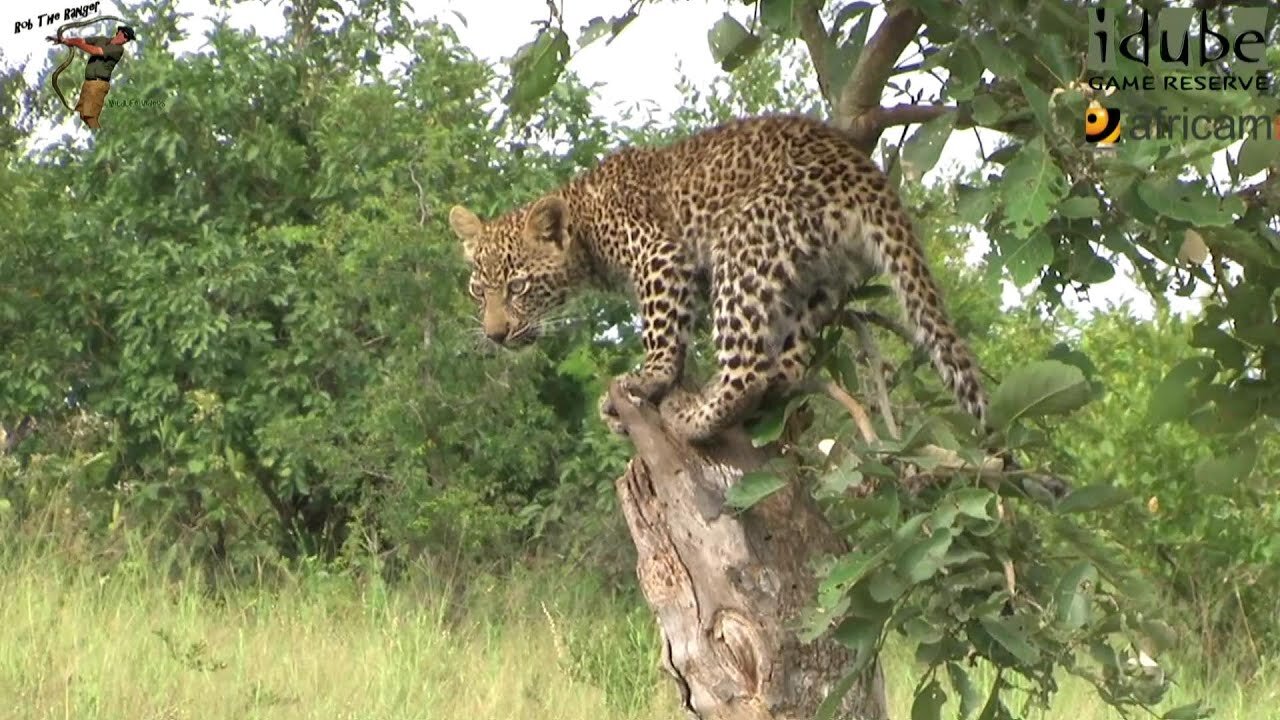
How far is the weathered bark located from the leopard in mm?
127

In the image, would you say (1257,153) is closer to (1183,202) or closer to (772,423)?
(1183,202)

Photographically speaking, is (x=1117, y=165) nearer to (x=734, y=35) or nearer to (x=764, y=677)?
(x=734, y=35)

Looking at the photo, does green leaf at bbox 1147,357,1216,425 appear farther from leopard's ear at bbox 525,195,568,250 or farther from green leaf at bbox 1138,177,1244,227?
leopard's ear at bbox 525,195,568,250

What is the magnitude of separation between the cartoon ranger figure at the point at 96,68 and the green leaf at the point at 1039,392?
853 centimetres

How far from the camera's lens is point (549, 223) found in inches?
253

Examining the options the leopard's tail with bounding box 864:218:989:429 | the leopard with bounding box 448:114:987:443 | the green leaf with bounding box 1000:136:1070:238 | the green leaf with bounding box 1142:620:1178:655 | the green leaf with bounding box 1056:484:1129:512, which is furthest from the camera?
the leopard with bounding box 448:114:987:443

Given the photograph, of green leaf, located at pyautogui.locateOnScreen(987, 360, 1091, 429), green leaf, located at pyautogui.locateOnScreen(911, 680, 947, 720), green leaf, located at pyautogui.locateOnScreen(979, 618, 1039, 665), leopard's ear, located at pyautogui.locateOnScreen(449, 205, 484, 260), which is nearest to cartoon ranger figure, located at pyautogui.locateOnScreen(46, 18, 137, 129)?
leopard's ear, located at pyautogui.locateOnScreen(449, 205, 484, 260)

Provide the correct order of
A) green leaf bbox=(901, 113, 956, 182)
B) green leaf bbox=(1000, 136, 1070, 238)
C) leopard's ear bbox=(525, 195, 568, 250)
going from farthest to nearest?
1. leopard's ear bbox=(525, 195, 568, 250)
2. green leaf bbox=(901, 113, 956, 182)
3. green leaf bbox=(1000, 136, 1070, 238)

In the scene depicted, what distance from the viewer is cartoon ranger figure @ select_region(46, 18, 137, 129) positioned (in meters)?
11.5

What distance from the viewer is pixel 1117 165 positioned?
3.81 m

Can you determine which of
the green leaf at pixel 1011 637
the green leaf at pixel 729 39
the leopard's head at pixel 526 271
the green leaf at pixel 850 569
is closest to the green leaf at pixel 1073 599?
the green leaf at pixel 1011 637

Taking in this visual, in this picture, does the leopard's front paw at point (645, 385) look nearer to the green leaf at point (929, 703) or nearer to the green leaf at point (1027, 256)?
the green leaf at point (929, 703)

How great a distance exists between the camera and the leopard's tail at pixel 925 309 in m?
5.10

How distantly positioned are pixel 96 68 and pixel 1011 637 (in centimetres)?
904
